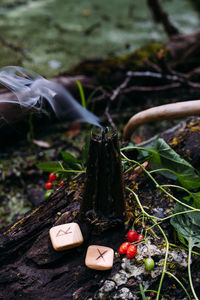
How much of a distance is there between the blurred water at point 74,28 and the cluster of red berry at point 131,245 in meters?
1.81

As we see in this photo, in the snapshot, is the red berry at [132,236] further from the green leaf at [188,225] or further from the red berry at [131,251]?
the green leaf at [188,225]

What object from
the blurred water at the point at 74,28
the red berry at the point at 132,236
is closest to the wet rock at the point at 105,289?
the red berry at the point at 132,236

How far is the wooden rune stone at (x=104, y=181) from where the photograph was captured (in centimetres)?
96

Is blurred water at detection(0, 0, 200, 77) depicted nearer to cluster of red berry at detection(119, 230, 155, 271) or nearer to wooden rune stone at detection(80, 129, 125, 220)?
wooden rune stone at detection(80, 129, 125, 220)

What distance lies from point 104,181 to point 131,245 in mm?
230

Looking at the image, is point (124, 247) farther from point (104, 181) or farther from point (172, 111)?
point (172, 111)

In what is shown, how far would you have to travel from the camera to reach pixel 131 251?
3.11 ft

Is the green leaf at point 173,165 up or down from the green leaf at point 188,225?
up

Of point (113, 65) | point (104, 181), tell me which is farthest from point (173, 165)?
point (113, 65)

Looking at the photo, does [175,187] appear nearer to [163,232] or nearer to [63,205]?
[163,232]

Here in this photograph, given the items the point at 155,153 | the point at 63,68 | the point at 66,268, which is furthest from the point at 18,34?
the point at 66,268

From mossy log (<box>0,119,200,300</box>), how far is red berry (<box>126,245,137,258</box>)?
1.9 inches

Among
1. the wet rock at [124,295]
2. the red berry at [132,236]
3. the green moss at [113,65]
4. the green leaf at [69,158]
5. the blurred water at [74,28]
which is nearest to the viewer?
the wet rock at [124,295]

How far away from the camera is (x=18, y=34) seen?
3.09 meters
